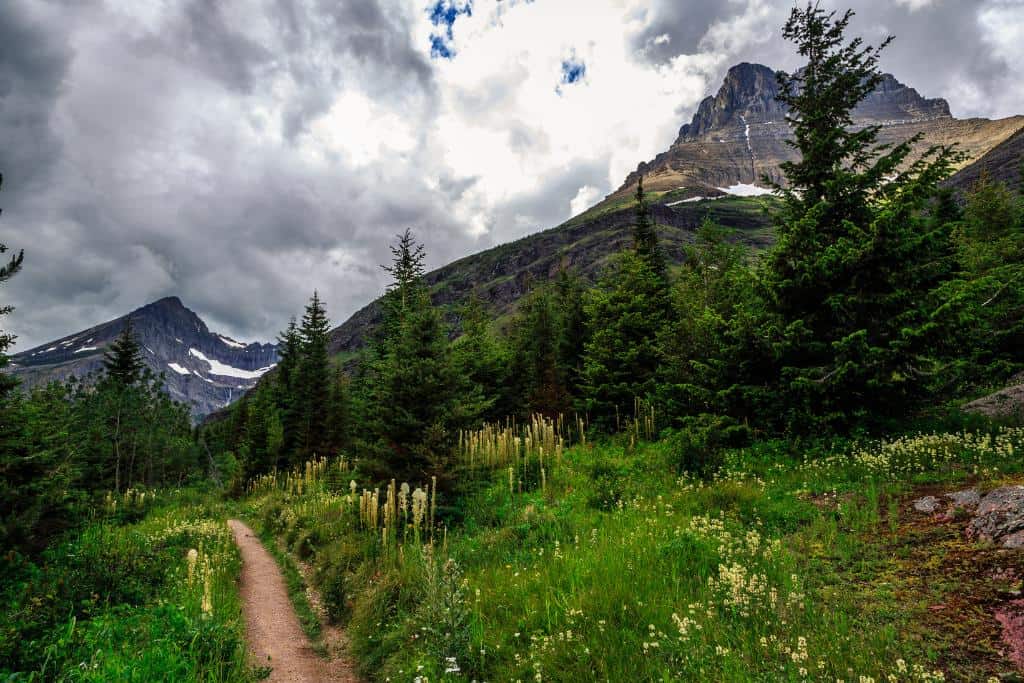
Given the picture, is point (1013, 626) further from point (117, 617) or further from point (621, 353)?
point (621, 353)

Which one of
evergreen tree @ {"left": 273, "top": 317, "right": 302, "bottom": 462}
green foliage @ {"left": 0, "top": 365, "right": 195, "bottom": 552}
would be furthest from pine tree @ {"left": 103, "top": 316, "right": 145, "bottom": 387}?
evergreen tree @ {"left": 273, "top": 317, "right": 302, "bottom": 462}

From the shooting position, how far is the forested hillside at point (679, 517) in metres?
4.67

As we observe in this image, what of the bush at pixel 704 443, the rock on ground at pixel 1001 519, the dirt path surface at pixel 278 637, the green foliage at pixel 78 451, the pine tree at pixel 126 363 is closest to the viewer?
the rock on ground at pixel 1001 519

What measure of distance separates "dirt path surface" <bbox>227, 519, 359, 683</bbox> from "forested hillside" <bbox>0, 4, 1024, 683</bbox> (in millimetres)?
67

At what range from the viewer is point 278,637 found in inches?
312

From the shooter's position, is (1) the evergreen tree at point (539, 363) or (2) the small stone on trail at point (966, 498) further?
(1) the evergreen tree at point (539, 363)

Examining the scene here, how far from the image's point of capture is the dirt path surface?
6.58 metres

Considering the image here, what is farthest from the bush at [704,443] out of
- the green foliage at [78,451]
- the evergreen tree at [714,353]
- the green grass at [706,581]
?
the green foliage at [78,451]

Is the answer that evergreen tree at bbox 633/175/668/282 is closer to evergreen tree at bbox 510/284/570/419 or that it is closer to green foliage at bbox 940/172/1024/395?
evergreen tree at bbox 510/284/570/419

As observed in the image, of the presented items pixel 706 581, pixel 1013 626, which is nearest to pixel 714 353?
pixel 706 581

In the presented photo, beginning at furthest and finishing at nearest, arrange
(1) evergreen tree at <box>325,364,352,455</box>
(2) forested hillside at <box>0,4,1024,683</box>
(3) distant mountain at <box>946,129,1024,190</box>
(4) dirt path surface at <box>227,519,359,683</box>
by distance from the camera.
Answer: (3) distant mountain at <box>946,129,1024,190</box>, (1) evergreen tree at <box>325,364,352,455</box>, (4) dirt path surface at <box>227,519,359,683</box>, (2) forested hillside at <box>0,4,1024,683</box>

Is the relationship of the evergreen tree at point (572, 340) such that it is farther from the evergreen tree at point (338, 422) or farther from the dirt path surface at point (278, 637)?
the evergreen tree at point (338, 422)

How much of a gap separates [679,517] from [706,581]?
2324 mm

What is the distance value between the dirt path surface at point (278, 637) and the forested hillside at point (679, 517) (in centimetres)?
7
